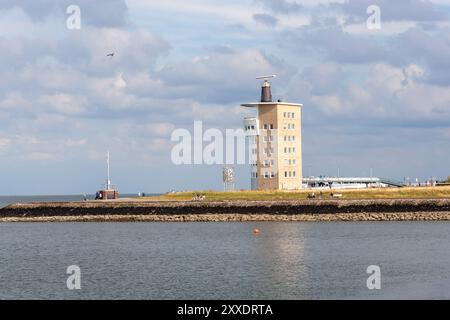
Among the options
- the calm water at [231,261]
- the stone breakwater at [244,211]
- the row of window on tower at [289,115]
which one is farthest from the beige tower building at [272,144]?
the calm water at [231,261]

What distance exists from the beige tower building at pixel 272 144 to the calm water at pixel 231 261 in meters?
23.4

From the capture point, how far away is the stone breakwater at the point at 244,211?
104250 mm

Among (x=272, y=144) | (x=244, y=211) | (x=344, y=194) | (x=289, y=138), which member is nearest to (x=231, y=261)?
(x=244, y=211)

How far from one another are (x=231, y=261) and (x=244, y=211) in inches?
1602

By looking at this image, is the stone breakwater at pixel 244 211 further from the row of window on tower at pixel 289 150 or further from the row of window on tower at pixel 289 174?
the row of window on tower at pixel 289 150

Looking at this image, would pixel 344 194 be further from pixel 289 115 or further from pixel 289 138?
pixel 289 115

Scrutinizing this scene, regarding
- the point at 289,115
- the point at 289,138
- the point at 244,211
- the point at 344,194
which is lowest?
A: the point at 244,211

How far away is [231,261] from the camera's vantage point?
6888cm

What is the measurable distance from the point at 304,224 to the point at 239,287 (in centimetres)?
4954

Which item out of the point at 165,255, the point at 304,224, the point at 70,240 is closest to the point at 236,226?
the point at 304,224

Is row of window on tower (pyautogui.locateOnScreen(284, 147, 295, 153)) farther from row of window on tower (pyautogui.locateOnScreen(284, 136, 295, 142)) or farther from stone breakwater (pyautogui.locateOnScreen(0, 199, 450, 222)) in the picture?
stone breakwater (pyautogui.locateOnScreen(0, 199, 450, 222))

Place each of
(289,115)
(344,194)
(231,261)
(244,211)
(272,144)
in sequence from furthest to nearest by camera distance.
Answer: (289,115)
(272,144)
(344,194)
(244,211)
(231,261)

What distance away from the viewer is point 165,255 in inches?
2943

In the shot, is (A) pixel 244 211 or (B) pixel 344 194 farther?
(B) pixel 344 194
